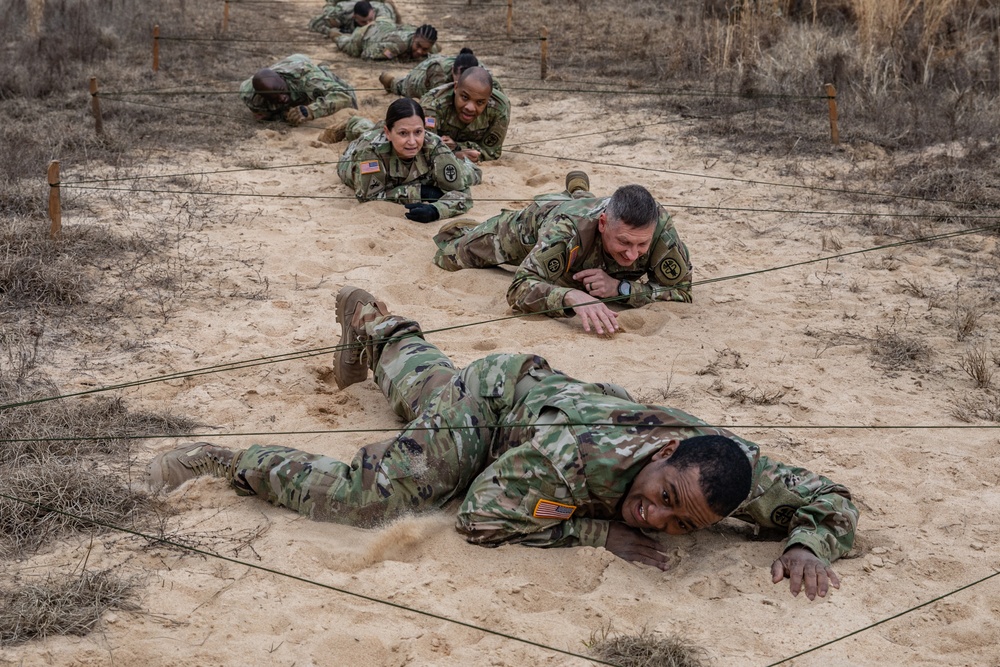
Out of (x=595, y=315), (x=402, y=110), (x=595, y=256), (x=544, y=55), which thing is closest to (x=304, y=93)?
(x=544, y=55)

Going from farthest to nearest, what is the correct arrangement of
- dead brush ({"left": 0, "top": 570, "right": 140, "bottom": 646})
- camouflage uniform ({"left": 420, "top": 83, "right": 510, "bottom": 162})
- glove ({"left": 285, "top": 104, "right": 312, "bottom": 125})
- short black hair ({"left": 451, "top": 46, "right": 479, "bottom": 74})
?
glove ({"left": 285, "top": 104, "right": 312, "bottom": 125}) → short black hair ({"left": 451, "top": 46, "right": 479, "bottom": 74}) → camouflage uniform ({"left": 420, "top": 83, "right": 510, "bottom": 162}) → dead brush ({"left": 0, "top": 570, "right": 140, "bottom": 646})

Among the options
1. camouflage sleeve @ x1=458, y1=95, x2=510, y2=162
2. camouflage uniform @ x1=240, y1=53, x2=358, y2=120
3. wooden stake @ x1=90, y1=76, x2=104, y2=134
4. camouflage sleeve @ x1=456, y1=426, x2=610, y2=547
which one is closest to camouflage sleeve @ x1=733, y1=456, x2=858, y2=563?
camouflage sleeve @ x1=456, y1=426, x2=610, y2=547

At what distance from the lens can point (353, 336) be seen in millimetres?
4637

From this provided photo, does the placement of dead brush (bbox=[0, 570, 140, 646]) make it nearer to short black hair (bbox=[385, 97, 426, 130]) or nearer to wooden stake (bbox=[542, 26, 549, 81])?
short black hair (bbox=[385, 97, 426, 130])

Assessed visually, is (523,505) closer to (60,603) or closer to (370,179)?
(60,603)

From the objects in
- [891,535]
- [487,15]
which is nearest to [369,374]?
[891,535]

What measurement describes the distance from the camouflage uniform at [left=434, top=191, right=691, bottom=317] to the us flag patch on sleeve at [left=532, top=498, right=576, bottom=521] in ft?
5.60

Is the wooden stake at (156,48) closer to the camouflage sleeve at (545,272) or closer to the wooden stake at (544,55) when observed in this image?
the wooden stake at (544,55)

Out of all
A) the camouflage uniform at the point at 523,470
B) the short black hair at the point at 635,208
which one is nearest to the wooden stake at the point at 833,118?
the short black hair at the point at 635,208

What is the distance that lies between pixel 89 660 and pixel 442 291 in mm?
3389

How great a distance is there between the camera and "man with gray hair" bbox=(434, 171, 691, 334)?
5203 mm

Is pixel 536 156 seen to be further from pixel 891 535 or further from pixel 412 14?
pixel 412 14

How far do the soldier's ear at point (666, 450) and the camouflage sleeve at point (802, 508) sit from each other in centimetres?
31

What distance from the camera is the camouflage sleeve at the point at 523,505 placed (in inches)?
137
